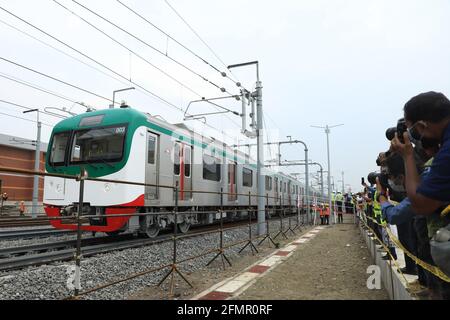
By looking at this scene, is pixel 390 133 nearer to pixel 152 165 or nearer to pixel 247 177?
pixel 152 165

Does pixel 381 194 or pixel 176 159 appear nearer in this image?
pixel 381 194

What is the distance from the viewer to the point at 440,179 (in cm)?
180

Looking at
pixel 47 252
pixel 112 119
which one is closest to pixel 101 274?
pixel 47 252

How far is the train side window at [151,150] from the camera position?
8406mm

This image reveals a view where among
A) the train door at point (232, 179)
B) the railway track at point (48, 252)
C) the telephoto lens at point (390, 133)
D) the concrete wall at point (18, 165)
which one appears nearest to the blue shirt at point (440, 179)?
the telephoto lens at point (390, 133)

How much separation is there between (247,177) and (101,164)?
342 inches

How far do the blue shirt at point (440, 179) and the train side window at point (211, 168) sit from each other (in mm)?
9549

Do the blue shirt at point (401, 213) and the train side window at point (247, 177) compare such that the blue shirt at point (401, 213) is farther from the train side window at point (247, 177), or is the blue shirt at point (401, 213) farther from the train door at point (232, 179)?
the train side window at point (247, 177)

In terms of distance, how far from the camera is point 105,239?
Result: 28.1 feet

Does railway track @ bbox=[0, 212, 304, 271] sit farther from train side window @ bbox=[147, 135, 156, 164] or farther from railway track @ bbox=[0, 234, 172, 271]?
train side window @ bbox=[147, 135, 156, 164]

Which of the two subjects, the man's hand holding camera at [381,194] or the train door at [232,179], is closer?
the man's hand holding camera at [381,194]

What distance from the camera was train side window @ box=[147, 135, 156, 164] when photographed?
8.41 meters
